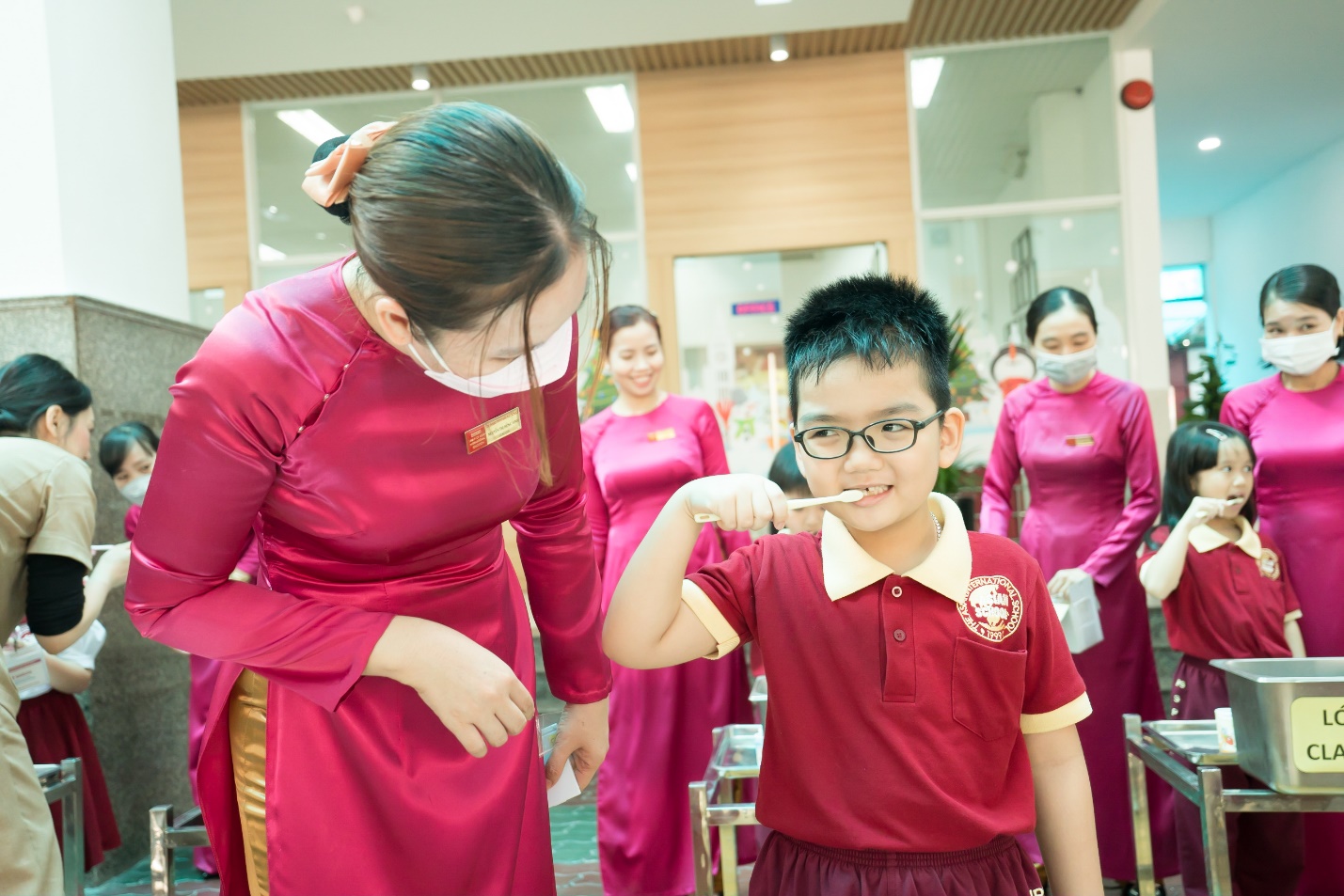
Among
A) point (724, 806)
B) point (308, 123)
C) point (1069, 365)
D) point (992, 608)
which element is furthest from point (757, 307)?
point (992, 608)

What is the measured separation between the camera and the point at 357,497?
1100 millimetres

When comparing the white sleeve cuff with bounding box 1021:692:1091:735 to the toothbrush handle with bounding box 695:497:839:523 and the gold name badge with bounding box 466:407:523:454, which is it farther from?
the gold name badge with bounding box 466:407:523:454

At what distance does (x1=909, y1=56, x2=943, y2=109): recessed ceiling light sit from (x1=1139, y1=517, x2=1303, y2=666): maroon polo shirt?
4.13 m

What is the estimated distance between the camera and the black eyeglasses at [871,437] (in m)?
1.30

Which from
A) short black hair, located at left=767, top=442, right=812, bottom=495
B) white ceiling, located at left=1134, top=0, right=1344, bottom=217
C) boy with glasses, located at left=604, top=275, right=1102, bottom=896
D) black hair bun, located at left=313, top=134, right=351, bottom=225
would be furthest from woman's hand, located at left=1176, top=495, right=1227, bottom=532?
white ceiling, located at left=1134, top=0, right=1344, bottom=217

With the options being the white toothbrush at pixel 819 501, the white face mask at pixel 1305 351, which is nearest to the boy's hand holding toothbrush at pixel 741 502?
the white toothbrush at pixel 819 501

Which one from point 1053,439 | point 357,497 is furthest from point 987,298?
point 357,497

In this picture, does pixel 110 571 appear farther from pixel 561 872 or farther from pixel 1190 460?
pixel 1190 460

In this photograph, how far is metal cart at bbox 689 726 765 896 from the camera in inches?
66.1

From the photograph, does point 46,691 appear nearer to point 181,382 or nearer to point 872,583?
point 181,382

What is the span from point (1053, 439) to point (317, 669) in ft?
8.78

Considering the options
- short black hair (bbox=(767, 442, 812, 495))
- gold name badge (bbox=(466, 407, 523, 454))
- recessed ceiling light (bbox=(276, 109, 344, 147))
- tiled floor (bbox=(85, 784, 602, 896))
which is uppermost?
recessed ceiling light (bbox=(276, 109, 344, 147))

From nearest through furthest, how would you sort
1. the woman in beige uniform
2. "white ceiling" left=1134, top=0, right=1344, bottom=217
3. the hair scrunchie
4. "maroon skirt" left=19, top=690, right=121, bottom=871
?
the hair scrunchie, the woman in beige uniform, "maroon skirt" left=19, top=690, right=121, bottom=871, "white ceiling" left=1134, top=0, right=1344, bottom=217

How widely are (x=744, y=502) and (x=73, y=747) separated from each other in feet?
9.40
